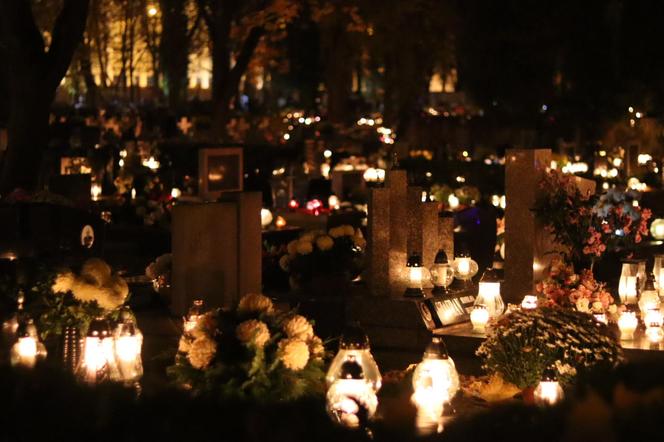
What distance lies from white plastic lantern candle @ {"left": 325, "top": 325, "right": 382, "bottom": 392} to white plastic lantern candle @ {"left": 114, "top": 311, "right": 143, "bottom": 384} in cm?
163

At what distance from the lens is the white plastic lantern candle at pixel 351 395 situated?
26.3ft

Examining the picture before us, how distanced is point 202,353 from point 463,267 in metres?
5.55

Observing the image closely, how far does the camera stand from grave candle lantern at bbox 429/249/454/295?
1348 centimetres

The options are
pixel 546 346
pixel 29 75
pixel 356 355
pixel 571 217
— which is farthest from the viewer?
pixel 29 75

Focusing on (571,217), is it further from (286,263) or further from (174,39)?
(174,39)

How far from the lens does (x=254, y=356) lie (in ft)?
28.9

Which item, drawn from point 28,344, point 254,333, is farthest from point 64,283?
point 254,333

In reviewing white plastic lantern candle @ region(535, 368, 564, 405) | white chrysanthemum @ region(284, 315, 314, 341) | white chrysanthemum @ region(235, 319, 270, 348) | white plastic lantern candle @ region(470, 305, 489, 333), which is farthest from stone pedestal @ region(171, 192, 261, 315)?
white plastic lantern candle @ region(535, 368, 564, 405)

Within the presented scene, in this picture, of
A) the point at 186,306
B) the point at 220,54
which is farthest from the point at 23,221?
the point at 220,54

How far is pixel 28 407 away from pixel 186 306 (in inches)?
305

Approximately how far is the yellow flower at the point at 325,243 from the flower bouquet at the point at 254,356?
4.79 meters

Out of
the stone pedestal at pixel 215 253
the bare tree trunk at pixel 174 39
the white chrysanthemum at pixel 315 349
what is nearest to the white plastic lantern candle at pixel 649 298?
the stone pedestal at pixel 215 253

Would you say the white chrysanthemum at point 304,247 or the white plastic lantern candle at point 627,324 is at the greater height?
the white chrysanthemum at point 304,247

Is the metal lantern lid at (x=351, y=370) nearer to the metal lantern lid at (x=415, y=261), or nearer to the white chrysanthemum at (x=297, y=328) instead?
the white chrysanthemum at (x=297, y=328)
